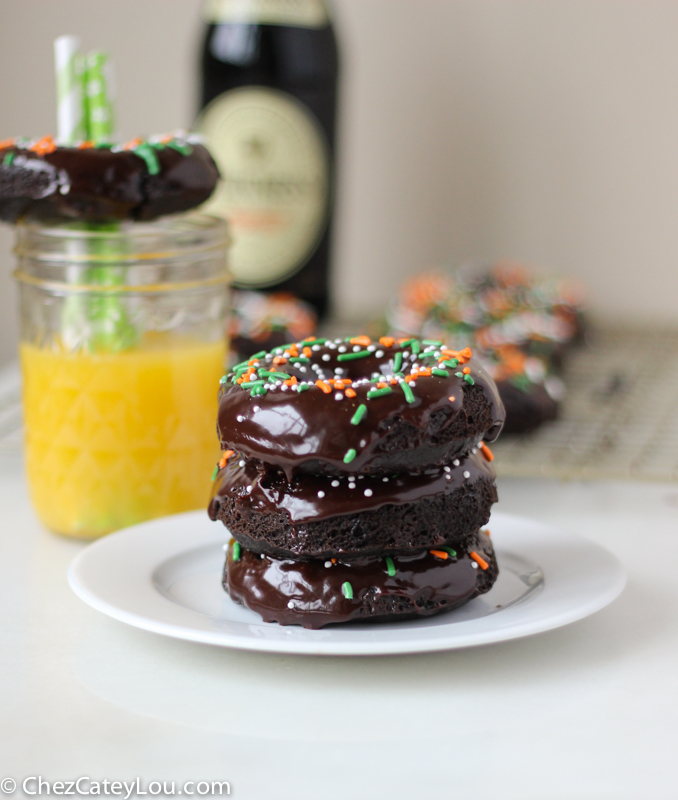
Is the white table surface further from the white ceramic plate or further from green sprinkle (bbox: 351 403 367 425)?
green sprinkle (bbox: 351 403 367 425)

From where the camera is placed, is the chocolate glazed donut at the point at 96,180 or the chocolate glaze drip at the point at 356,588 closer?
the chocolate glaze drip at the point at 356,588

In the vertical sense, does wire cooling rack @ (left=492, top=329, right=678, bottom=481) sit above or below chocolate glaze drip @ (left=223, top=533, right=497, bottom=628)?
below

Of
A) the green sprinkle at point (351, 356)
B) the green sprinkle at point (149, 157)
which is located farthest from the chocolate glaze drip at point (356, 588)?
the green sprinkle at point (149, 157)

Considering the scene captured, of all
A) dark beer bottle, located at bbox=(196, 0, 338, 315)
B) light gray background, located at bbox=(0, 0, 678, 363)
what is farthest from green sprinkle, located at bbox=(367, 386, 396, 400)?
light gray background, located at bbox=(0, 0, 678, 363)

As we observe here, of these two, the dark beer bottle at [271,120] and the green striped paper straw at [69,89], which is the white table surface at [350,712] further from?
the dark beer bottle at [271,120]

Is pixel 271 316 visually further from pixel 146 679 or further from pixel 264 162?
pixel 146 679

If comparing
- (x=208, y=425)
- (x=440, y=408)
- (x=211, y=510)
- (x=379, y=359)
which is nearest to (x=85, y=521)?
(x=208, y=425)
